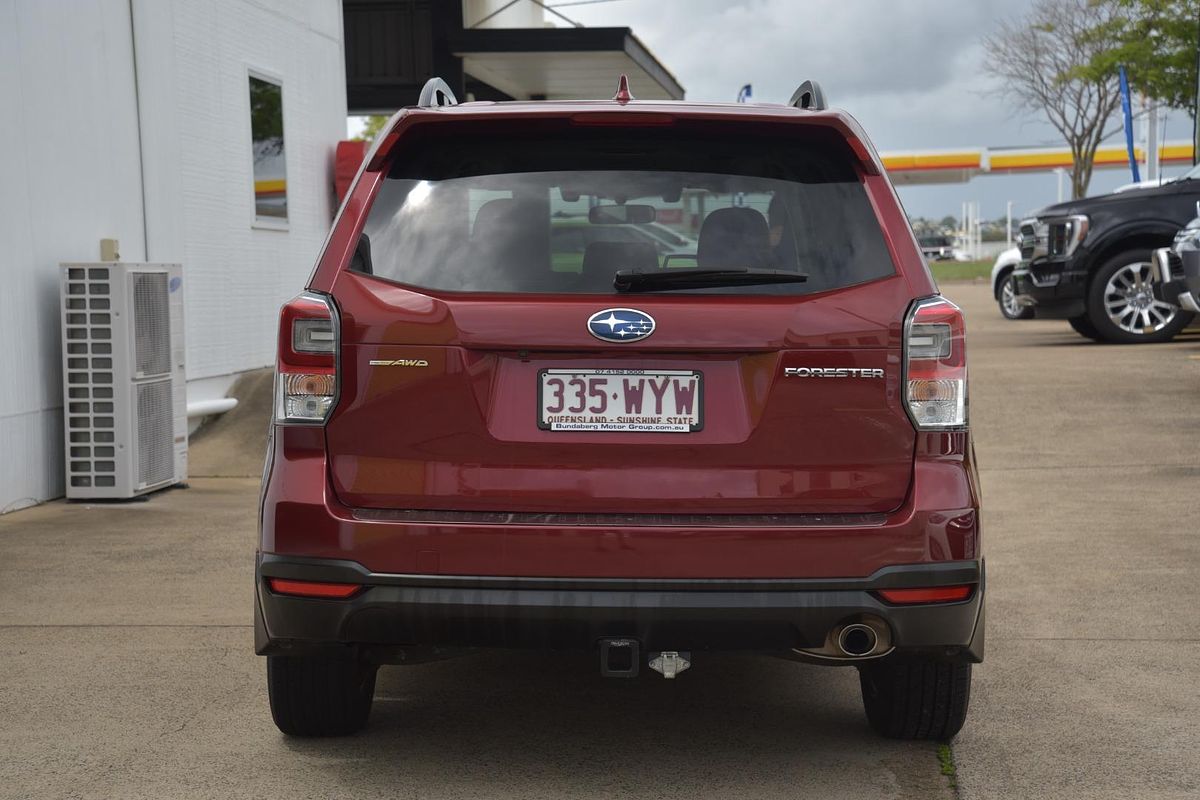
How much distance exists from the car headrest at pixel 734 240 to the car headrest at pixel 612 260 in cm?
13

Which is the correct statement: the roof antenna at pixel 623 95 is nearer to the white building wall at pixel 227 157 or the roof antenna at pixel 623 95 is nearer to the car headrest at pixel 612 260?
the car headrest at pixel 612 260

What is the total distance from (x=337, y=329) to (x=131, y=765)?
1.44 metres

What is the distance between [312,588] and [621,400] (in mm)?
889

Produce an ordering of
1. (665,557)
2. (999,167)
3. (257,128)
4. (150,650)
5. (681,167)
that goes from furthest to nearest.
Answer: (999,167), (257,128), (150,650), (681,167), (665,557)

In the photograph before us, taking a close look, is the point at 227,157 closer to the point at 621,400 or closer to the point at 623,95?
the point at 623,95

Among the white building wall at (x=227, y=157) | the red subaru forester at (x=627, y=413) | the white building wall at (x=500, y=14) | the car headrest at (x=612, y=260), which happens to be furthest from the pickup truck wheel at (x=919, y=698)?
the white building wall at (x=500, y=14)

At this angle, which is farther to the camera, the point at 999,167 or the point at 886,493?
the point at 999,167

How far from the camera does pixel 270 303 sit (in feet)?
41.6

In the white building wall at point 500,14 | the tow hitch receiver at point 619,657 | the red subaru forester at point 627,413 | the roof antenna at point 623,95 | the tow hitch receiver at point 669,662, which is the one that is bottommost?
the tow hitch receiver at point 669,662

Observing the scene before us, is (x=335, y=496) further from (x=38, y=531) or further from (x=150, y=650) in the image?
(x=38, y=531)

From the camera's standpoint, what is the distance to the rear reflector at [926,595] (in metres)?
3.67

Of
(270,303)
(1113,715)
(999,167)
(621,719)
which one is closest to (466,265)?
(621,719)

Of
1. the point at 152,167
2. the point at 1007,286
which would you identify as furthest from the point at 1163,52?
the point at 152,167

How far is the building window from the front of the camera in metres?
12.6
